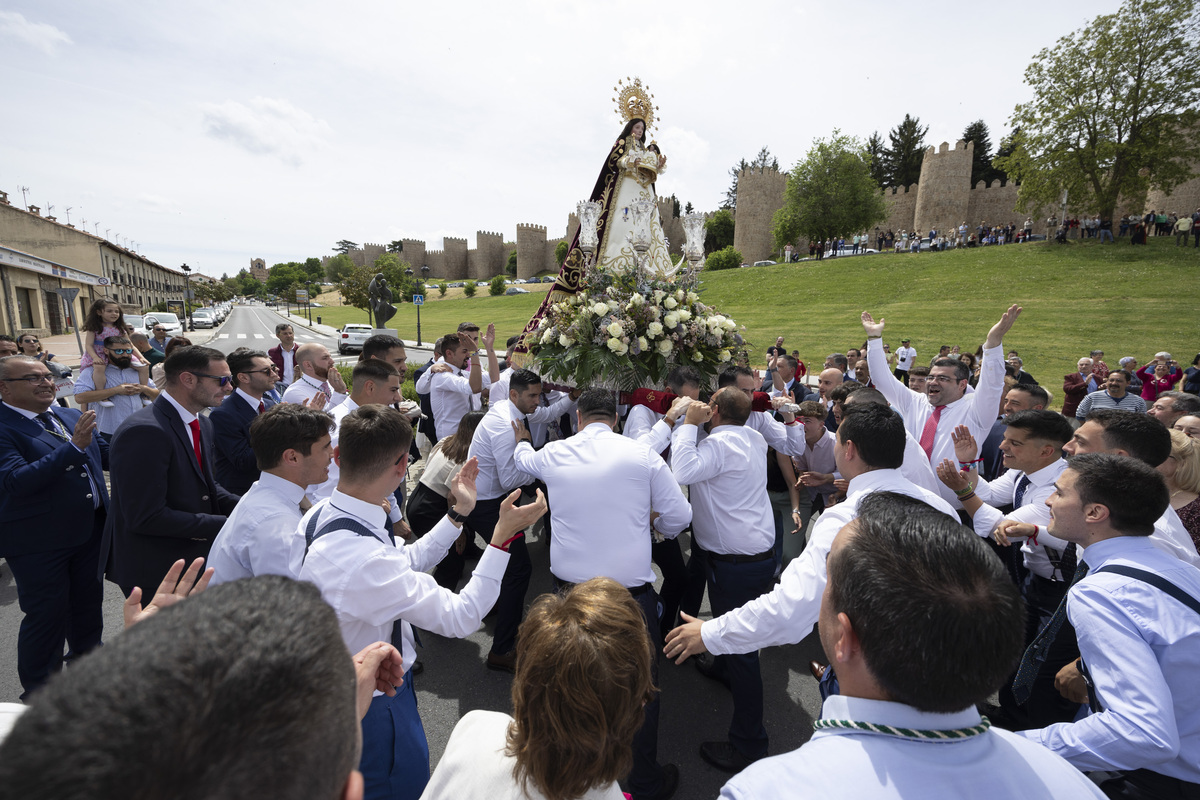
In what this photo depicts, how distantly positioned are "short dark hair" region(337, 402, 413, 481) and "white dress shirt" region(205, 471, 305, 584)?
1.59ft

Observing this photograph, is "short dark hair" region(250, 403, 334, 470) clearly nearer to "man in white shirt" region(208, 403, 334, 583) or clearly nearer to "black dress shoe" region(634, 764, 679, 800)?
"man in white shirt" region(208, 403, 334, 583)

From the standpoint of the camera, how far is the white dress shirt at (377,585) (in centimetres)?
202

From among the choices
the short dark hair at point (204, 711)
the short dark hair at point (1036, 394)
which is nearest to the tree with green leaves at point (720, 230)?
the short dark hair at point (1036, 394)

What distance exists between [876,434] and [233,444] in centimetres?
434

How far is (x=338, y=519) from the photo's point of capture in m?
2.15

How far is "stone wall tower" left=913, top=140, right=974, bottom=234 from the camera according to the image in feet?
135

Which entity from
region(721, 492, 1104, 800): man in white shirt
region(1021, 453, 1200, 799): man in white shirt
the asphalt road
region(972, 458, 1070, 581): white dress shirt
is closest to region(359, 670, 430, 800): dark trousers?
the asphalt road

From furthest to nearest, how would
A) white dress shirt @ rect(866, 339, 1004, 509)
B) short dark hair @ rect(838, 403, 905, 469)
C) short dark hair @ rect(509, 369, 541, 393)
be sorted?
short dark hair @ rect(509, 369, 541, 393) < white dress shirt @ rect(866, 339, 1004, 509) < short dark hair @ rect(838, 403, 905, 469)

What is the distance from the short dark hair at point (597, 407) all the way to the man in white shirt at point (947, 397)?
2.74 m

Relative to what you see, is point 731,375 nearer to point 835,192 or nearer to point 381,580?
point 381,580

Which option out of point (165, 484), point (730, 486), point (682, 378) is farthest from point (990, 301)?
point (165, 484)

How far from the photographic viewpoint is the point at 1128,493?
216 cm

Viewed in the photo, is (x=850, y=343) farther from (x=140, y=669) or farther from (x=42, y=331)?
(x=42, y=331)

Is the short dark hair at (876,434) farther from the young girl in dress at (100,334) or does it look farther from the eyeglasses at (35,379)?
the young girl in dress at (100,334)
